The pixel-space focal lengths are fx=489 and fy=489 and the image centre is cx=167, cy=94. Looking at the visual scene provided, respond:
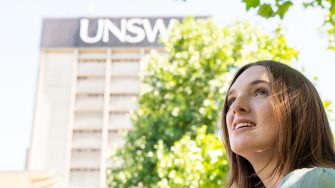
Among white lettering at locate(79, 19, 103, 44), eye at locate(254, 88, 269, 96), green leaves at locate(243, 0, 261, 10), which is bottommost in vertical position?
eye at locate(254, 88, 269, 96)

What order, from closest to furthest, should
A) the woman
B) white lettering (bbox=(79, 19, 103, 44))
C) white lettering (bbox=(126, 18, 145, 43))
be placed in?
the woman
white lettering (bbox=(126, 18, 145, 43))
white lettering (bbox=(79, 19, 103, 44))

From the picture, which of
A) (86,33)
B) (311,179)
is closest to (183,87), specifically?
(311,179)

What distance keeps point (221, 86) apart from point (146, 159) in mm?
2765

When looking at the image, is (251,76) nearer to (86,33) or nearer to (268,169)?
(268,169)

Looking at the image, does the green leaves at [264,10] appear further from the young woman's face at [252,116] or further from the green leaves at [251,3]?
the young woman's face at [252,116]

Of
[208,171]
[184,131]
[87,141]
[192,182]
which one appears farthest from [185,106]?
[87,141]

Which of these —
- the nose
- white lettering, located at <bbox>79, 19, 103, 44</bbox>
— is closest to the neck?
the nose

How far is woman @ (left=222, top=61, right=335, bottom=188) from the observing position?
4.54 ft

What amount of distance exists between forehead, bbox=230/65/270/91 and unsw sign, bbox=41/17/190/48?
50.9 metres

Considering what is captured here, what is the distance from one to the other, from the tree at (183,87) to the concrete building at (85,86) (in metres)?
38.4

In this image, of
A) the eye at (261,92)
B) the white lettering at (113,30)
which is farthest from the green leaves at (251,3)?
the white lettering at (113,30)

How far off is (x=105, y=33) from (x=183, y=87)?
4183cm

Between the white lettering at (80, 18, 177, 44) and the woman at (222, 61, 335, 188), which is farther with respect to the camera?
the white lettering at (80, 18, 177, 44)

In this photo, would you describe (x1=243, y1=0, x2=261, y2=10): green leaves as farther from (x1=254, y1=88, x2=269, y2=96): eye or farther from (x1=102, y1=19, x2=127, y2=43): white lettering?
(x1=102, y1=19, x2=127, y2=43): white lettering
